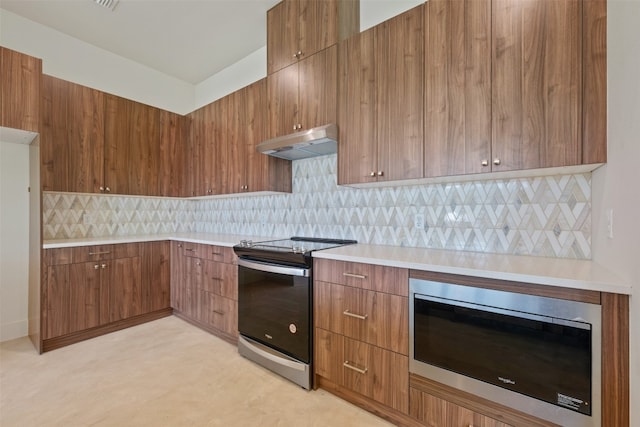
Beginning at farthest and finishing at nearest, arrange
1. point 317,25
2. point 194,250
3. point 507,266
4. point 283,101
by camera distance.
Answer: point 194,250 → point 283,101 → point 317,25 → point 507,266

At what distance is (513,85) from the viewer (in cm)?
150

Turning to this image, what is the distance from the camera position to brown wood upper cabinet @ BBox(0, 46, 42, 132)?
2.31 metres

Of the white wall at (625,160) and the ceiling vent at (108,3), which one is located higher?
the ceiling vent at (108,3)

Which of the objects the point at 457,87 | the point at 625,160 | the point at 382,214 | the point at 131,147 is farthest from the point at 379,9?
the point at 131,147

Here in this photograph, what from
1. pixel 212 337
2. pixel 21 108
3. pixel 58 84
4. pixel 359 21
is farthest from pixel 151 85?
pixel 212 337

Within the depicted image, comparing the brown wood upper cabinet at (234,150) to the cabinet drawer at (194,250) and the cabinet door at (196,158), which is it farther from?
the cabinet drawer at (194,250)

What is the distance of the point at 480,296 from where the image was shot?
1347mm

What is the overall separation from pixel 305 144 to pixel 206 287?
5.97 ft

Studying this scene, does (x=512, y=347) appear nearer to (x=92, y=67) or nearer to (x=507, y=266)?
(x=507, y=266)

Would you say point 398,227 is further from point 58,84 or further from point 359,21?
point 58,84

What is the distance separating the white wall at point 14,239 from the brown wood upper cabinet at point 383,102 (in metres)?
3.23

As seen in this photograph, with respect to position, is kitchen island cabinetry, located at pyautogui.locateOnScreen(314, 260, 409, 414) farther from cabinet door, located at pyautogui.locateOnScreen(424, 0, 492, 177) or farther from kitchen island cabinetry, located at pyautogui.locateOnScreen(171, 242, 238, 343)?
kitchen island cabinetry, located at pyautogui.locateOnScreen(171, 242, 238, 343)

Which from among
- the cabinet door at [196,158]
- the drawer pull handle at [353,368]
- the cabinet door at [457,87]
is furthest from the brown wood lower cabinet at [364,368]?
the cabinet door at [196,158]

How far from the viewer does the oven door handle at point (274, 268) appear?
6.61ft
